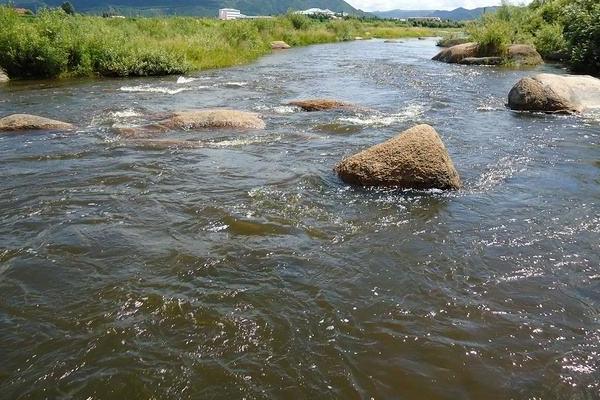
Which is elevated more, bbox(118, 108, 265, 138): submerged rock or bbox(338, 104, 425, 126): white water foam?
bbox(118, 108, 265, 138): submerged rock

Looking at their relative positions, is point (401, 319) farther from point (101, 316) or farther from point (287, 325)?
point (101, 316)

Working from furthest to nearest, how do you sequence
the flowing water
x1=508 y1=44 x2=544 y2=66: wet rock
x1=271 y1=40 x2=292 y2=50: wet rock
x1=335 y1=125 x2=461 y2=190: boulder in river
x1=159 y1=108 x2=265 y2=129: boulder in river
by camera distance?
x1=271 y1=40 x2=292 y2=50: wet rock
x1=508 y1=44 x2=544 y2=66: wet rock
x1=159 y1=108 x2=265 y2=129: boulder in river
x1=335 y1=125 x2=461 y2=190: boulder in river
the flowing water

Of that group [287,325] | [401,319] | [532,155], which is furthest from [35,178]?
[532,155]

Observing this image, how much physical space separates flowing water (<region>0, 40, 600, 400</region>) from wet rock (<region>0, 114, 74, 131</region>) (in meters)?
1.38

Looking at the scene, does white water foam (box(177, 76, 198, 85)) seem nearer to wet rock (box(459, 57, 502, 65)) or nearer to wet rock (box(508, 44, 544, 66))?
wet rock (box(459, 57, 502, 65))

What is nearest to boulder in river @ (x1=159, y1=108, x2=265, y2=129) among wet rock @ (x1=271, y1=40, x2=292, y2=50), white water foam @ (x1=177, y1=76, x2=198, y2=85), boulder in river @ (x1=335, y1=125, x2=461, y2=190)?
boulder in river @ (x1=335, y1=125, x2=461, y2=190)

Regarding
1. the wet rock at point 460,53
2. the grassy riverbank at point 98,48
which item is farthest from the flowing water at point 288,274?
the wet rock at point 460,53

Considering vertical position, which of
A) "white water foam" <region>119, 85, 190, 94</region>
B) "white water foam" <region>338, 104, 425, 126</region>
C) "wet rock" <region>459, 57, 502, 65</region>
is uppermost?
"wet rock" <region>459, 57, 502, 65</region>

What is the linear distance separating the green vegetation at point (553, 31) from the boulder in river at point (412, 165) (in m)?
21.6

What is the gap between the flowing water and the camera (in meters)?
4.30

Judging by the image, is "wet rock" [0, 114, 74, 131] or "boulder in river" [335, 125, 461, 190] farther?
"wet rock" [0, 114, 74, 131]

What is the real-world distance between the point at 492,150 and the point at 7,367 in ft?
33.8

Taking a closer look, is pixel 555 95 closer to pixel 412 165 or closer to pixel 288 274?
pixel 412 165

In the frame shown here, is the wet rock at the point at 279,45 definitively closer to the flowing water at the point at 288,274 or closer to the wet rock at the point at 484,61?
the wet rock at the point at 484,61
